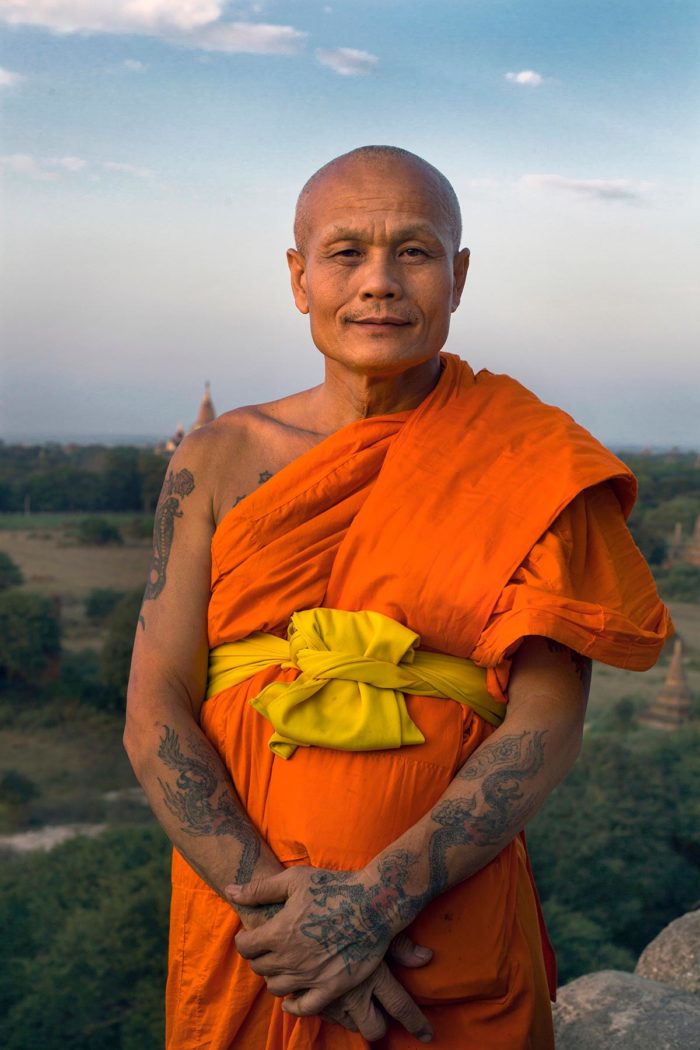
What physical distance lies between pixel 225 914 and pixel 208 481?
949 mm

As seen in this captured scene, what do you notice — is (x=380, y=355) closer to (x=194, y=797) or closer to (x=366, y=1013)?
(x=194, y=797)

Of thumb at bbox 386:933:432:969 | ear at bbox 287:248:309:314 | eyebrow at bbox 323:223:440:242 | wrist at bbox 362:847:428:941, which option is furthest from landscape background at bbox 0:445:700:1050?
eyebrow at bbox 323:223:440:242

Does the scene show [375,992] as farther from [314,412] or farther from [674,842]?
[674,842]

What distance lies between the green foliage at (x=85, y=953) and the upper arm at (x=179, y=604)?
3.29m

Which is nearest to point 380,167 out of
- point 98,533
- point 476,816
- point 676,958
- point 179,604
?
point 179,604

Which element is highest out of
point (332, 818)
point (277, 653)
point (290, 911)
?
point (277, 653)

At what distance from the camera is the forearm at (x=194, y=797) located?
7.06 feet

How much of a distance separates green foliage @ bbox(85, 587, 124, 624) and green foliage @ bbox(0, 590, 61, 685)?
335 mm

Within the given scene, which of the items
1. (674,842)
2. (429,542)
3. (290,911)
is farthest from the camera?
(674,842)

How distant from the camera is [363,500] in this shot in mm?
2275

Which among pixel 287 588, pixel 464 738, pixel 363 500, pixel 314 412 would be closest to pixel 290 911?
pixel 464 738

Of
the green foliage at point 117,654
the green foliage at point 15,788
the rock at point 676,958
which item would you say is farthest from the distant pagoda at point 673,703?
the green foliage at point 15,788

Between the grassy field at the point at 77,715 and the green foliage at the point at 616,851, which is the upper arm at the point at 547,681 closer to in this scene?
the green foliage at the point at 616,851

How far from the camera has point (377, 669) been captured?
2111mm
